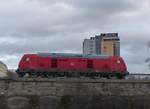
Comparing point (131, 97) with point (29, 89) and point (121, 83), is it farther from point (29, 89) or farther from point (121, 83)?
point (29, 89)

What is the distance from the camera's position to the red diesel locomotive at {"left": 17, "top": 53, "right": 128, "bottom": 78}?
176 feet

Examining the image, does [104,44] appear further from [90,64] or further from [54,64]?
[54,64]

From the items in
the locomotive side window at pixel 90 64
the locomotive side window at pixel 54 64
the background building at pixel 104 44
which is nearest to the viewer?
the locomotive side window at pixel 54 64

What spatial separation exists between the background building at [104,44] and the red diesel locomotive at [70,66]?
22227 millimetres

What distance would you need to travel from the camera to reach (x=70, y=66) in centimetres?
5547

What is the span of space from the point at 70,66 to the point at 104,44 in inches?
1134

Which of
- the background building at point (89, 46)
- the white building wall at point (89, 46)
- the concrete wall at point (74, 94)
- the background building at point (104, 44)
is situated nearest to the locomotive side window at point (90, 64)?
the concrete wall at point (74, 94)

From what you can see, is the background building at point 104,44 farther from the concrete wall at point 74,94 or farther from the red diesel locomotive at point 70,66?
the concrete wall at point 74,94

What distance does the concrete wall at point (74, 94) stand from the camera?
47.0 metres

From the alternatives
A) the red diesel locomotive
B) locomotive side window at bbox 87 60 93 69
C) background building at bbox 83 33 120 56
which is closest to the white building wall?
background building at bbox 83 33 120 56

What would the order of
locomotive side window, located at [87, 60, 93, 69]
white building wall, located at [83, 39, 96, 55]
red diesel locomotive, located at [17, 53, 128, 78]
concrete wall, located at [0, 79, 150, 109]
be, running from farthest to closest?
white building wall, located at [83, 39, 96, 55] → locomotive side window, located at [87, 60, 93, 69] → red diesel locomotive, located at [17, 53, 128, 78] → concrete wall, located at [0, 79, 150, 109]

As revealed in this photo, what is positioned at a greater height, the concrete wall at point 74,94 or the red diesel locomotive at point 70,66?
the red diesel locomotive at point 70,66

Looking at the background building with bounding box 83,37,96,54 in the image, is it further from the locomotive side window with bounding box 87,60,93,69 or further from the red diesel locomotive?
the locomotive side window with bounding box 87,60,93,69

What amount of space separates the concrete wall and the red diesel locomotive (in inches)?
191
